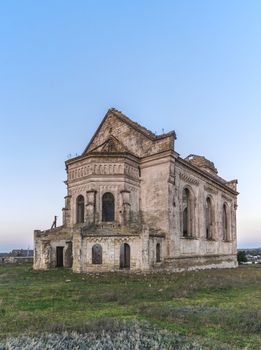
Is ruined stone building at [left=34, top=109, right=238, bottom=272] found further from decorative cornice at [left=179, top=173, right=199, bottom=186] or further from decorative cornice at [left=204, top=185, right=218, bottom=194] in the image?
decorative cornice at [left=204, top=185, right=218, bottom=194]

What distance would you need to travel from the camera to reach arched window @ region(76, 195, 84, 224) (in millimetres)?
31812

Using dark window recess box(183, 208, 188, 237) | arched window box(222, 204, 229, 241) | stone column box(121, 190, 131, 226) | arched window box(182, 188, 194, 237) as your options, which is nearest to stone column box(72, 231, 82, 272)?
stone column box(121, 190, 131, 226)

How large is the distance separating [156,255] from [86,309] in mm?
17631

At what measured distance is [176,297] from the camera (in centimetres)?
1384

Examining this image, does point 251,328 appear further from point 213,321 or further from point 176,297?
point 176,297

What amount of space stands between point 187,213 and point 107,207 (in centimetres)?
957

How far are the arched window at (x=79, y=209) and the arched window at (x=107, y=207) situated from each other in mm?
2456

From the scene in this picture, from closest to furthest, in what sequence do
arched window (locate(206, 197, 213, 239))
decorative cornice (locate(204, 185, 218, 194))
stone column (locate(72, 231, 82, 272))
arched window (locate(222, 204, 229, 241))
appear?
1. stone column (locate(72, 231, 82, 272))
2. decorative cornice (locate(204, 185, 218, 194))
3. arched window (locate(206, 197, 213, 239))
4. arched window (locate(222, 204, 229, 241))

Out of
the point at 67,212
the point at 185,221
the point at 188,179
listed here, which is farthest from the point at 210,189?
the point at 67,212

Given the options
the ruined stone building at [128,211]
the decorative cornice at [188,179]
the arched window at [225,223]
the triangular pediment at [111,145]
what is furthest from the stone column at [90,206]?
the arched window at [225,223]

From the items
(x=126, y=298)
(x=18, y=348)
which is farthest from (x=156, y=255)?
(x=18, y=348)

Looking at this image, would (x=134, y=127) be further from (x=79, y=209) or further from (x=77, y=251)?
(x=77, y=251)

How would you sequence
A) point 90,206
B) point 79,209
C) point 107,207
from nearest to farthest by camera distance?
point 90,206 → point 107,207 → point 79,209

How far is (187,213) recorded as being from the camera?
1419 inches
